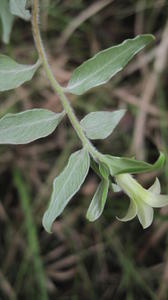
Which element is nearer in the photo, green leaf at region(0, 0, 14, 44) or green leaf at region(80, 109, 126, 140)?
green leaf at region(80, 109, 126, 140)

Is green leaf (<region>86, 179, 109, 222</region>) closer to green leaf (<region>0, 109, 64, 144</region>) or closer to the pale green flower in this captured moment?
the pale green flower

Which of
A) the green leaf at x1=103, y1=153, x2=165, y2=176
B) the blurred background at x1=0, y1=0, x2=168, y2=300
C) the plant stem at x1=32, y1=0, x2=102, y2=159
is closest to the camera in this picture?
the green leaf at x1=103, y1=153, x2=165, y2=176

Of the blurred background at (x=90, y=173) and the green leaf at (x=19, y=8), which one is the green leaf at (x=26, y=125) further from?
the blurred background at (x=90, y=173)

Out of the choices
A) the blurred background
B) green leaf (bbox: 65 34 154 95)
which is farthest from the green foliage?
the blurred background

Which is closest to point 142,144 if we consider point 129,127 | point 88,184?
point 129,127

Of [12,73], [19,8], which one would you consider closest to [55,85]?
[12,73]
